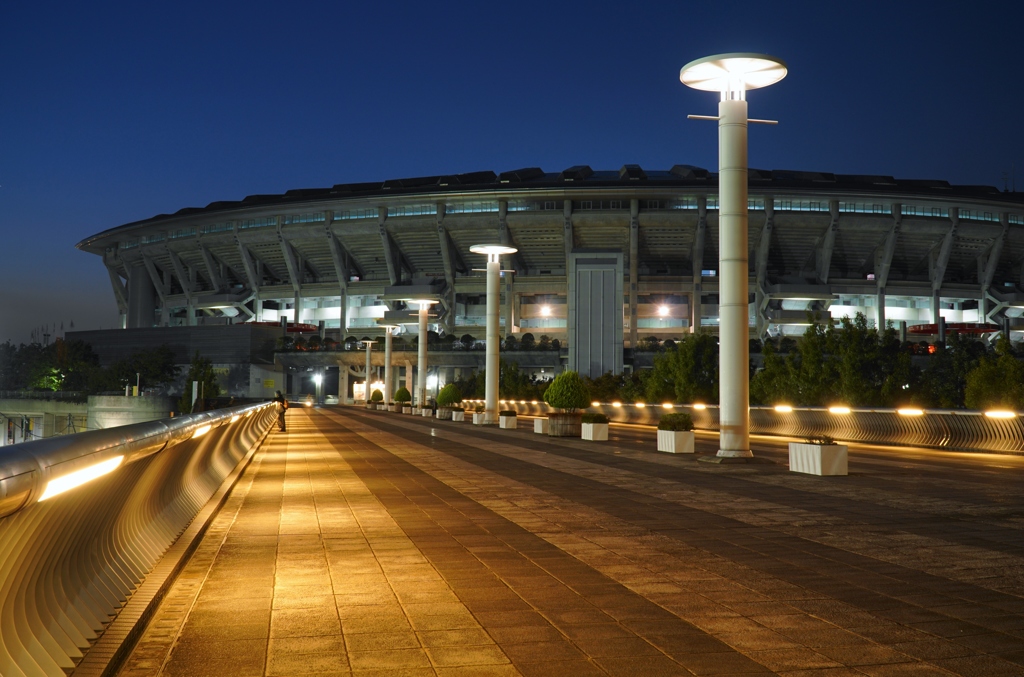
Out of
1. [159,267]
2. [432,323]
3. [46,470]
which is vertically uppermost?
[159,267]

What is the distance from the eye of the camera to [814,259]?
329ft

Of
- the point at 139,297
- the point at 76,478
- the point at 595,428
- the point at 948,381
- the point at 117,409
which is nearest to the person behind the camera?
the point at 76,478

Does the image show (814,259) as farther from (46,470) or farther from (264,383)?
(46,470)

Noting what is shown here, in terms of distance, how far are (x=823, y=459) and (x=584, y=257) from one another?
255ft

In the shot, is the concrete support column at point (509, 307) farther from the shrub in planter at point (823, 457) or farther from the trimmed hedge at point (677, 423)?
the shrub in planter at point (823, 457)

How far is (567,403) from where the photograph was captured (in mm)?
28969

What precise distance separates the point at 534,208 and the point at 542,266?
1068 centimetres

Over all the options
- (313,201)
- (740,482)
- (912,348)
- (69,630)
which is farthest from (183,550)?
(313,201)

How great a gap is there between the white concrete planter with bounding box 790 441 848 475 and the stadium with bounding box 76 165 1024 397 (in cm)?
7647

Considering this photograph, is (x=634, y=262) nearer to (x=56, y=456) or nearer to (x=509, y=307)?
(x=509, y=307)

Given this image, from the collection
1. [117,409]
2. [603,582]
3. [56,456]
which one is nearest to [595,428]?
[603,582]

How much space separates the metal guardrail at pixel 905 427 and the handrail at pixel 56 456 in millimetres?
20974

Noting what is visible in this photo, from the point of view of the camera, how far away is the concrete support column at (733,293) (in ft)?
58.2

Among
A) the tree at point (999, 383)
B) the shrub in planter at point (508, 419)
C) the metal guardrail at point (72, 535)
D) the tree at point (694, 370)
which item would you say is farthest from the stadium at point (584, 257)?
the metal guardrail at point (72, 535)
